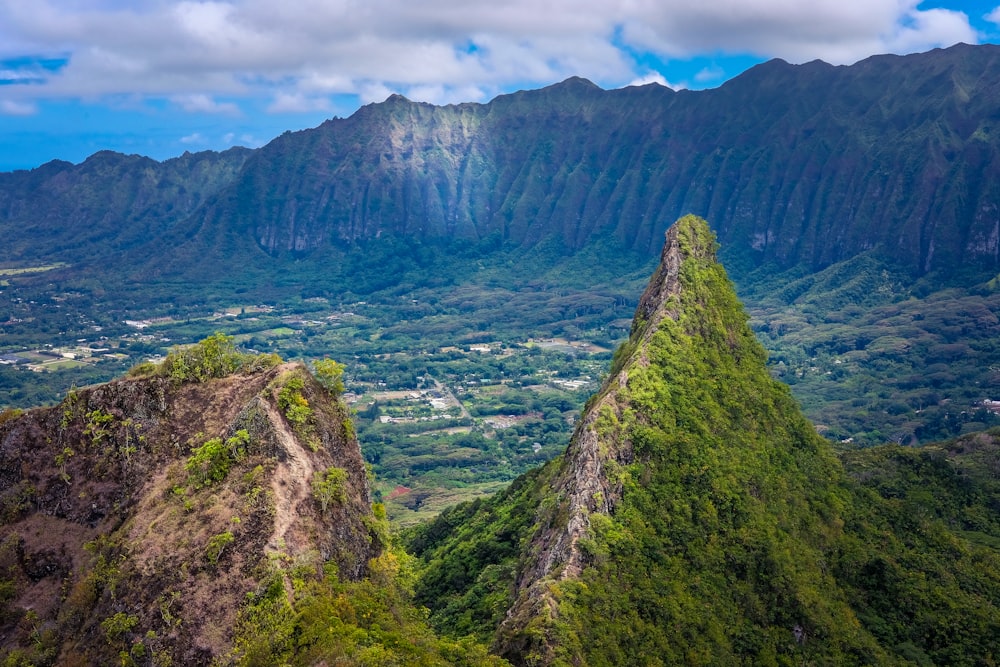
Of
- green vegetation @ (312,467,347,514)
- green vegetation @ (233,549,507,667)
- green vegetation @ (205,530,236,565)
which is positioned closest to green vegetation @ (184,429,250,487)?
green vegetation @ (205,530,236,565)

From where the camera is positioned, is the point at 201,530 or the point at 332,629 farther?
the point at 201,530

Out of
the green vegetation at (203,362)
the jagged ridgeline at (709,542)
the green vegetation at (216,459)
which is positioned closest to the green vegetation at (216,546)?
the green vegetation at (216,459)

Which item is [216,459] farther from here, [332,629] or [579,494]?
[579,494]

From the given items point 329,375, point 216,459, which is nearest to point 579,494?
point 329,375

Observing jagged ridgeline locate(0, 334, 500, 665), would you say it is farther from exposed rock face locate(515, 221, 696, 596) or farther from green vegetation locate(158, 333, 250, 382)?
exposed rock face locate(515, 221, 696, 596)

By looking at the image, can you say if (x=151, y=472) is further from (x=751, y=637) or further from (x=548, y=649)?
(x=751, y=637)

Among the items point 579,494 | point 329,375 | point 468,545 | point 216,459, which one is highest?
point 329,375

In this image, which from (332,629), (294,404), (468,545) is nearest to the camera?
(332,629)
